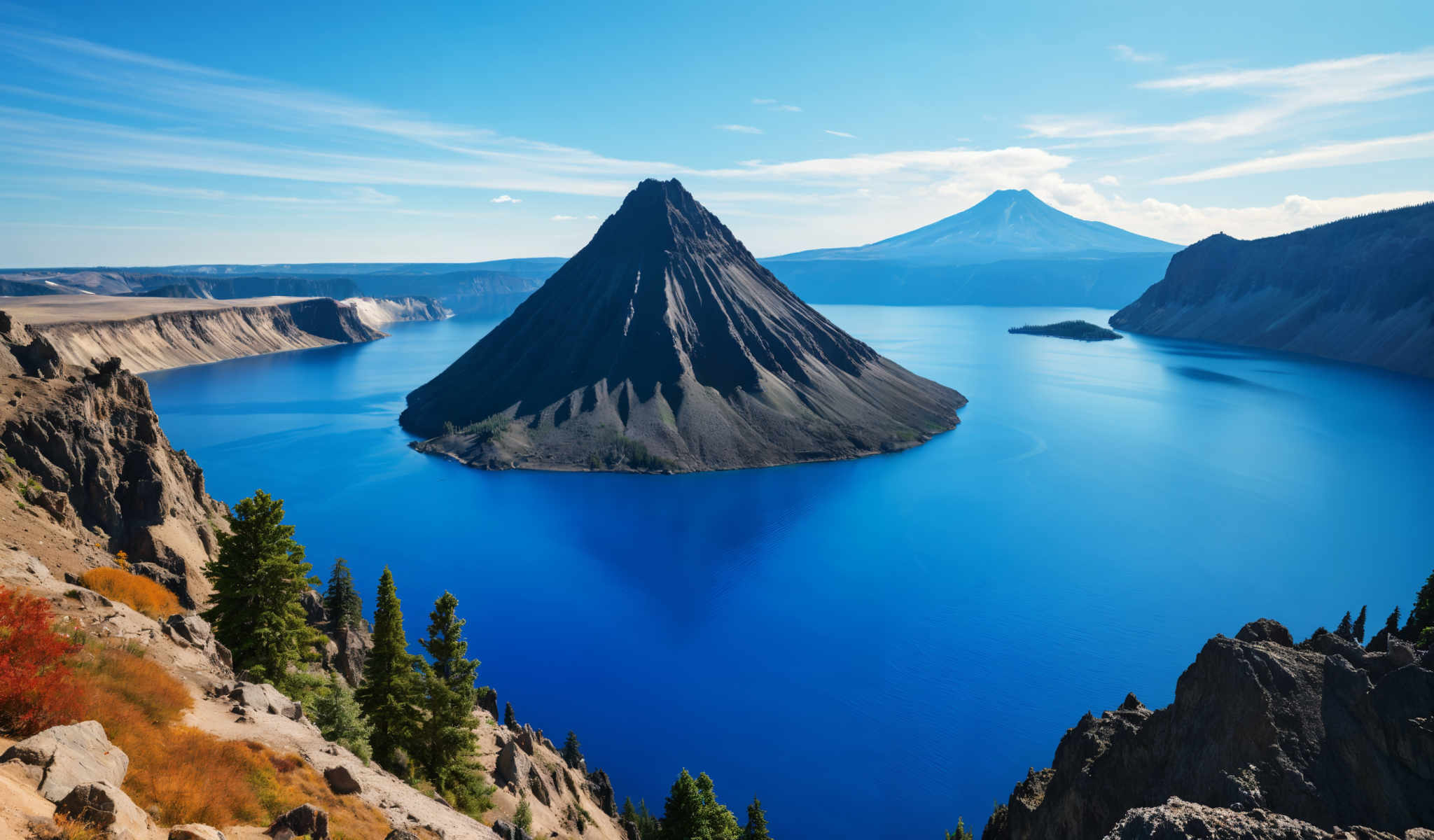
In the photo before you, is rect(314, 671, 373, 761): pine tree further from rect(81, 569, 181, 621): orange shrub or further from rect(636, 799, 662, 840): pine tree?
rect(636, 799, 662, 840): pine tree

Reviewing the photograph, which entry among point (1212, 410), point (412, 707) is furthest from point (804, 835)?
point (1212, 410)

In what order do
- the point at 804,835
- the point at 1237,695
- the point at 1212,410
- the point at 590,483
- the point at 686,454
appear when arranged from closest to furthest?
the point at 1237,695 < the point at 804,835 < the point at 590,483 < the point at 686,454 < the point at 1212,410

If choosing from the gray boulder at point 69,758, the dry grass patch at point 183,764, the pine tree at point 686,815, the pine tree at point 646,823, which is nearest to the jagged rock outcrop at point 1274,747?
the pine tree at point 686,815

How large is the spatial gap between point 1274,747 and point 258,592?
4106cm

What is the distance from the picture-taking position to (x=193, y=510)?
162ft

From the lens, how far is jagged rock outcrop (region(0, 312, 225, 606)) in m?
39.6

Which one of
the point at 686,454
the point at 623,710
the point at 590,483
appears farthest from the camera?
the point at 686,454

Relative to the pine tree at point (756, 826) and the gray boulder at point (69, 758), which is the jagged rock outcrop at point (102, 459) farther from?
the pine tree at point (756, 826)

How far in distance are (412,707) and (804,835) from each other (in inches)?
1033

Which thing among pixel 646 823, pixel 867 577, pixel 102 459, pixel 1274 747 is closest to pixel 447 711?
pixel 646 823

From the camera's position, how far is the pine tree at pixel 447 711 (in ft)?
108

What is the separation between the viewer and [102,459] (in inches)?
1688

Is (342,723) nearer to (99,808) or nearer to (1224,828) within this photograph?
(99,808)

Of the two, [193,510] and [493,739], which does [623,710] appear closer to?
[493,739]
